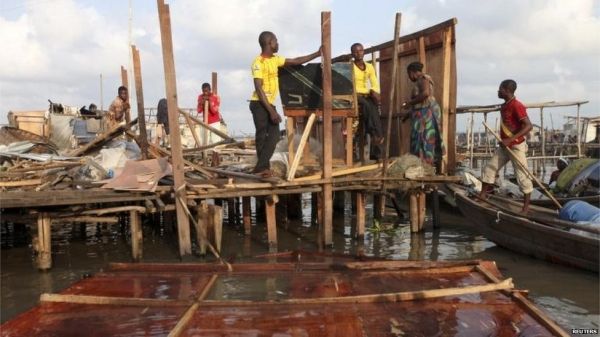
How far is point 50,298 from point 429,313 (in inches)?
135

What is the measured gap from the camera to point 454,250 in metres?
8.79

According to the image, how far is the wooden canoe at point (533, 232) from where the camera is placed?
21.5 ft

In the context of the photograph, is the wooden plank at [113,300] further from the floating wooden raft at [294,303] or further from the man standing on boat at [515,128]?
the man standing on boat at [515,128]

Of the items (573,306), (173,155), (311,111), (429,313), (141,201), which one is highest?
(311,111)

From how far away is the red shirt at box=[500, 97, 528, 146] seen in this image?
793cm

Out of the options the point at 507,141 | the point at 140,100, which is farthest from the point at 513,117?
the point at 140,100

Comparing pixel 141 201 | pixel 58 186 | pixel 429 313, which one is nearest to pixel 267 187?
pixel 141 201

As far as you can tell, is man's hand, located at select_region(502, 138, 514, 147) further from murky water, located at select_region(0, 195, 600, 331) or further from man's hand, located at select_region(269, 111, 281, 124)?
man's hand, located at select_region(269, 111, 281, 124)

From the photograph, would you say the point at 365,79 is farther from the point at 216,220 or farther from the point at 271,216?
the point at 216,220

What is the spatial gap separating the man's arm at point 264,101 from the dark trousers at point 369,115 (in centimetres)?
239

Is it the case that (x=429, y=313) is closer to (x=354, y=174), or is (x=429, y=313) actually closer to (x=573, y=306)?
(x=573, y=306)

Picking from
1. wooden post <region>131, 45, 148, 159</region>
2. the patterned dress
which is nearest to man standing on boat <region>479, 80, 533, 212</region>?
the patterned dress

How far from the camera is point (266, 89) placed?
7730 millimetres

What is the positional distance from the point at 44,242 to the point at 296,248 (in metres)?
3.94
